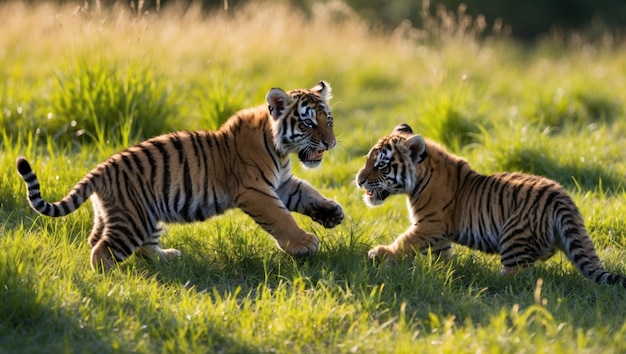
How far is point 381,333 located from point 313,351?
352 mm

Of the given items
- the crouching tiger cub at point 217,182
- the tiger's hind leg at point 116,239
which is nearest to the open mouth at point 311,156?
the crouching tiger cub at point 217,182

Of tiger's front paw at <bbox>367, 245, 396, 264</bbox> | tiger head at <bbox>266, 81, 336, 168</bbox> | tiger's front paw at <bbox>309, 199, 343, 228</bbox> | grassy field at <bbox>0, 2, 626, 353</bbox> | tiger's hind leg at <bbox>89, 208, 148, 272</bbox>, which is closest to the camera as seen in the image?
grassy field at <bbox>0, 2, 626, 353</bbox>

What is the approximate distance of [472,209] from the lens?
5.77 m

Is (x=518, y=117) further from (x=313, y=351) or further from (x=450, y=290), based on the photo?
(x=313, y=351)

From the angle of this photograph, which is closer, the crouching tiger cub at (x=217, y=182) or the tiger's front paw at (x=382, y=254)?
the crouching tiger cub at (x=217, y=182)

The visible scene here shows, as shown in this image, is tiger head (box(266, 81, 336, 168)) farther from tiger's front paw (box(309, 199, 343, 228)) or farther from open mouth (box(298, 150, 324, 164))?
tiger's front paw (box(309, 199, 343, 228))

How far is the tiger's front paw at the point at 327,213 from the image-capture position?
587 centimetres

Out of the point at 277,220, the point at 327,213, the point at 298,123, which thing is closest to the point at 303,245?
the point at 277,220

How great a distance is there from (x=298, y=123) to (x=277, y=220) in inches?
25.4

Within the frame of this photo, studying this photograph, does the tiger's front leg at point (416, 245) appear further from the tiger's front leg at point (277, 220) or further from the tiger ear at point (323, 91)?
the tiger ear at point (323, 91)

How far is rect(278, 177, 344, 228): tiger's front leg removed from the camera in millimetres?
5875

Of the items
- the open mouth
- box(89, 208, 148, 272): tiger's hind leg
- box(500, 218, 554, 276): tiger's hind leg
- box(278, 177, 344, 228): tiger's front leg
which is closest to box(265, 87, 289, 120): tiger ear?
the open mouth

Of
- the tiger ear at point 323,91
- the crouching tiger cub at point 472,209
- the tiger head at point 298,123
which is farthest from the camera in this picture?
the tiger ear at point 323,91

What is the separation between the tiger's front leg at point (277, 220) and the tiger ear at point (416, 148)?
2.98ft
